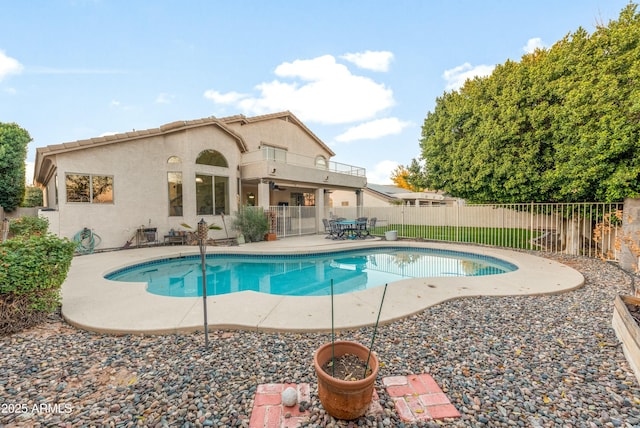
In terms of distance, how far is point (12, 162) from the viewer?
1277cm

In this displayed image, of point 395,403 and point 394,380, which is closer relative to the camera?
point 395,403

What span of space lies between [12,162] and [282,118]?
46.2ft

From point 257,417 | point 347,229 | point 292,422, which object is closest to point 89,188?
point 347,229

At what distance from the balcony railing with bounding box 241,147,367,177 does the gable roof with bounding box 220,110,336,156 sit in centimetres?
171

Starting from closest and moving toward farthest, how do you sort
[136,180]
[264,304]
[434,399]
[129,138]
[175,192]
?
[434,399], [264,304], [129,138], [136,180], [175,192]

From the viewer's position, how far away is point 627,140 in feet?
22.3

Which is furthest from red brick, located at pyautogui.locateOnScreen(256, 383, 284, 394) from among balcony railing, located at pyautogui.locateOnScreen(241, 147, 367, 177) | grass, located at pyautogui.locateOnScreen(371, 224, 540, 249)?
grass, located at pyautogui.locateOnScreen(371, 224, 540, 249)

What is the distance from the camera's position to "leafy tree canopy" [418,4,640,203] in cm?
719

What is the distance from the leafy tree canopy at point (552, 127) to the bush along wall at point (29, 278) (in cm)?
1230

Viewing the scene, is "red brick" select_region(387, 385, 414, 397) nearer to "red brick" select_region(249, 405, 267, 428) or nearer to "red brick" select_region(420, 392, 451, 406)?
"red brick" select_region(420, 392, 451, 406)

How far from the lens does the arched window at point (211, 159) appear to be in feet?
40.4

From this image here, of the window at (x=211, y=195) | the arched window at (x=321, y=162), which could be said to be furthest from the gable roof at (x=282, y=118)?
the window at (x=211, y=195)

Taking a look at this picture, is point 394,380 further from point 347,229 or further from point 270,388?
point 347,229

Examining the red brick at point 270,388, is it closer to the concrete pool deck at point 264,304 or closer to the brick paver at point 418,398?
the brick paver at point 418,398
